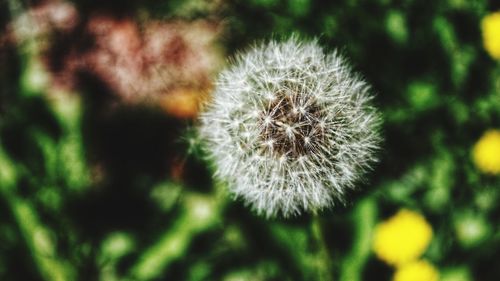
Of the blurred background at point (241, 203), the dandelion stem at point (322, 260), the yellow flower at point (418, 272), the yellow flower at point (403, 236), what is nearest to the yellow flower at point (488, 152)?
the blurred background at point (241, 203)

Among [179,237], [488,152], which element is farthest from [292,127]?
[488,152]

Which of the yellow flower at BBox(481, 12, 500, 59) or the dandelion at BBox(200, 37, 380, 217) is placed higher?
the yellow flower at BBox(481, 12, 500, 59)

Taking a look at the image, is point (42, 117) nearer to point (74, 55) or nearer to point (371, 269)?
point (74, 55)

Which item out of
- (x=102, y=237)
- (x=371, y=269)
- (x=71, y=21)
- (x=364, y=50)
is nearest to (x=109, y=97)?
(x=71, y=21)

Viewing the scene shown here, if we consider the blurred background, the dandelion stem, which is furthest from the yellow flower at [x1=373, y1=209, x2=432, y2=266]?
the dandelion stem

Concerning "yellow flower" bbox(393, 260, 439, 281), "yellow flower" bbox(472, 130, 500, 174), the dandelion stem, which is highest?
"yellow flower" bbox(472, 130, 500, 174)

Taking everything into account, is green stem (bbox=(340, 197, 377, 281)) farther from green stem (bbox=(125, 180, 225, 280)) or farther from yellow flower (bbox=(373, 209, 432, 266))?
green stem (bbox=(125, 180, 225, 280))

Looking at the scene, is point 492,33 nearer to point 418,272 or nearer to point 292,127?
point 418,272
